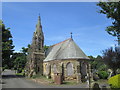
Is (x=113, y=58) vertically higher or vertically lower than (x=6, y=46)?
lower

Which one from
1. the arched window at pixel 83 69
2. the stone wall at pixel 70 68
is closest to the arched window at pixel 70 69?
the stone wall at pixel 70 68

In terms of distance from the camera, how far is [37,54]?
4716 centimetres

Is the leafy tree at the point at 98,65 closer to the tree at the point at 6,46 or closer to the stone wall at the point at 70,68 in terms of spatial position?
the stone wall at the point at 70,68

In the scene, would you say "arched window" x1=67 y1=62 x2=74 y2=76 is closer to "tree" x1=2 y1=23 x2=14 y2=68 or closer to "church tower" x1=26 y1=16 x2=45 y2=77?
"church tower" x1=26 y1=16 x2=45 y2=77

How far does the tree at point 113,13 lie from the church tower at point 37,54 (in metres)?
33.2

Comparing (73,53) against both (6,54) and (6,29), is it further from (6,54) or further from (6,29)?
(6,29)

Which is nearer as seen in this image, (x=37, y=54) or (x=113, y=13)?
(x=113, y=13)

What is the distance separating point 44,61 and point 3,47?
41.6ft

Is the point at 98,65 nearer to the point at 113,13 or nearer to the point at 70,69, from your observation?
the point at 70,69

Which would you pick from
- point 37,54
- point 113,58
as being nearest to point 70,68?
point 113,58

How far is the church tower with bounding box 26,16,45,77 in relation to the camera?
149 ft

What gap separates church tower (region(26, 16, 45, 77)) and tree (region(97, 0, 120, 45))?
3318 cm

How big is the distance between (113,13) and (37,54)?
35.4m

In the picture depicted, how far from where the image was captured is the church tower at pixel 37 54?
45.4 meters
